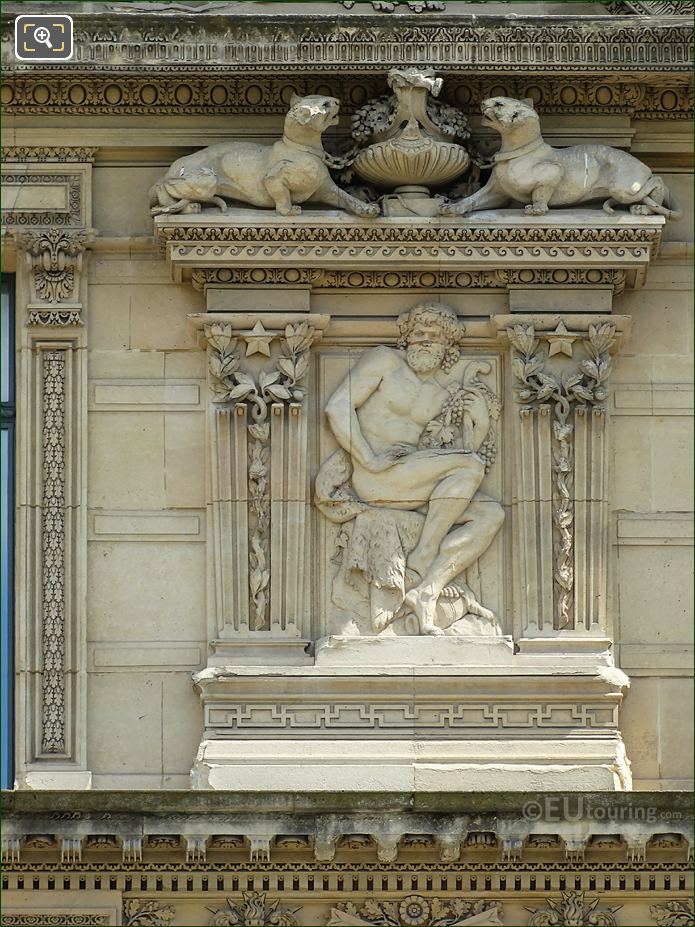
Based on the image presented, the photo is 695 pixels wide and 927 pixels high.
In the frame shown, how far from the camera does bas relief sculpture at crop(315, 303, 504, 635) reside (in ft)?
67.6

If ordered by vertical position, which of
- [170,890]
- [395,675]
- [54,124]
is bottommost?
[170,890]

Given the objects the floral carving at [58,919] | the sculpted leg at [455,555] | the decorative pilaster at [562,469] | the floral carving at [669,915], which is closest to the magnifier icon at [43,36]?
the decorative pilaster at [562,469]

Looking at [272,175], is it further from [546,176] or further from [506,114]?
[546,176]

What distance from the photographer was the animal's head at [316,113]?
20.8m

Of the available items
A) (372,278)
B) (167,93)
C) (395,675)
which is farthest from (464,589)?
(167,93)

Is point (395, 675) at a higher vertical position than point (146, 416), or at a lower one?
lower

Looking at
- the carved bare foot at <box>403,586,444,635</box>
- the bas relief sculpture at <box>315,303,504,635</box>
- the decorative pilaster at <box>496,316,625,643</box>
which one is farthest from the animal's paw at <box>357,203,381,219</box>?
the carved bare foot at <box>403,586,444,635</box>

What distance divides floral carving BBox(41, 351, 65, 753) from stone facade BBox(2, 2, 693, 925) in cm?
2

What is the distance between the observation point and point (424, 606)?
67.4 feet

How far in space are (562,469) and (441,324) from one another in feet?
3.87

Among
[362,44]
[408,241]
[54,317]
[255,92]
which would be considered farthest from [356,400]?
[362,44]

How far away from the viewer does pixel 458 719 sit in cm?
2036

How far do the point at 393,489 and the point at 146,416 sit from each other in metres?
1.63

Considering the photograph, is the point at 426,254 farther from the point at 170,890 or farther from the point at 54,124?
the point at 170,890
